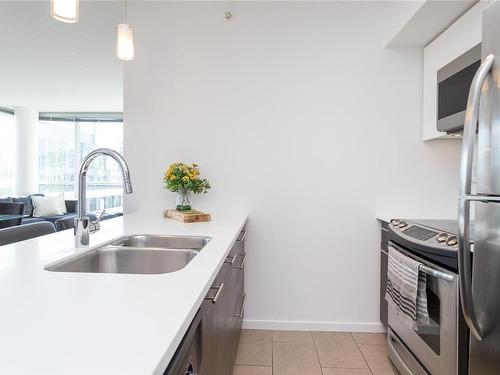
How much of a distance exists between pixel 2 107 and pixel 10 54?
3090 millimetres

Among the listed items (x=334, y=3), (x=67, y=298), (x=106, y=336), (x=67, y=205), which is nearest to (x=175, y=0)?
(x=334, y=3)

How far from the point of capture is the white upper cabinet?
1878mm

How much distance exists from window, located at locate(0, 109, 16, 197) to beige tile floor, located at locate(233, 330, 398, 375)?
629cm

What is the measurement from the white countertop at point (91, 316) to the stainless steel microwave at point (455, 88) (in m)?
1.59

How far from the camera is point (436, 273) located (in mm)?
1557

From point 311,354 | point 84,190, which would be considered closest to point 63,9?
point 84,190

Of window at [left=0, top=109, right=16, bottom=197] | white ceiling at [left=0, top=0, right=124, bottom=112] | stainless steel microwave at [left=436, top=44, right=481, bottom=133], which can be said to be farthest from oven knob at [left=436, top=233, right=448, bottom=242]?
window at [left=0, top=109, right=16, bottom=197]

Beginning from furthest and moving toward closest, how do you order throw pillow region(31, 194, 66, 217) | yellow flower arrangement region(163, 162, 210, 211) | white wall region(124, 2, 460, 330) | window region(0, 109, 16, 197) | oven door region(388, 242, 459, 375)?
1. window region(0, 109, 16, 197)
2. throw pillow region(31, 194, 66, 217)
3. white wall region(124, 2, 460, 330)
4. yellow flower arrangement region(163, 162, 210, 211)
5. oven door region(388, 242, 459, 375)

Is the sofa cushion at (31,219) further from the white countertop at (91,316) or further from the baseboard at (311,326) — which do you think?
the white countertop at (91,316)

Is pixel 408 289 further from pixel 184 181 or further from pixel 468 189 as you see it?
pixel 184 181

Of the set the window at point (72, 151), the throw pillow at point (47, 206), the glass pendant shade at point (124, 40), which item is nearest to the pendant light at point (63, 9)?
the glass pendant shade at point (124, 40)

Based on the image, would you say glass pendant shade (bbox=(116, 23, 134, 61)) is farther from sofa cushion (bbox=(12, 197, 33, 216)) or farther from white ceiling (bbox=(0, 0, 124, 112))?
sofa cushion (bbox=(12, 197, 33, 216))

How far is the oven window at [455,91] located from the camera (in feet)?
5.88

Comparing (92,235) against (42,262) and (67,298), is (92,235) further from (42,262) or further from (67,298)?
(67,298)
